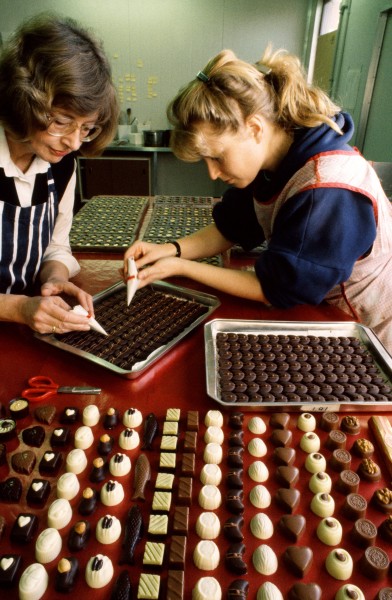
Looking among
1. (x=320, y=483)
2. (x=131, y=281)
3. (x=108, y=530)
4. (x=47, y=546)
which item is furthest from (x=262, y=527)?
(x=131, y=281)

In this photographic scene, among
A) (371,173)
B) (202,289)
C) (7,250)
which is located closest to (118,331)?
(202,289)

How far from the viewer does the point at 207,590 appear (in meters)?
0.65

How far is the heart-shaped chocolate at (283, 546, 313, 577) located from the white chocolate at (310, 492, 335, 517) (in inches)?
3.4

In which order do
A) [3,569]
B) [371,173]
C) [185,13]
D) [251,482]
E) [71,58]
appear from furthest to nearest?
[185,13], [371,173], [71,58], [251,482], [3,569]

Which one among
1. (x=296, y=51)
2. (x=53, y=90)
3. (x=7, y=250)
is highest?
(x=296, y=51)

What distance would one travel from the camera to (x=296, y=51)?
6.10 m

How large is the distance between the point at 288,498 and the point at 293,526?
0.06 meters

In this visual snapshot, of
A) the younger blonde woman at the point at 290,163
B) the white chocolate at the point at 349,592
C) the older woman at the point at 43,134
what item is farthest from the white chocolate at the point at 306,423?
the older woman at the point at 43,134

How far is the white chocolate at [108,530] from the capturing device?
729mm

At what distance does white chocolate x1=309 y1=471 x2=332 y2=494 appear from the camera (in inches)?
32.7

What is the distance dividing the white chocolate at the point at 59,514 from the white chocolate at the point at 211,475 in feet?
0.88

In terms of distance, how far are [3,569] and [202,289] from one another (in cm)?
118

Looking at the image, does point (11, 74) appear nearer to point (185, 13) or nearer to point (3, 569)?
point (3, 569)

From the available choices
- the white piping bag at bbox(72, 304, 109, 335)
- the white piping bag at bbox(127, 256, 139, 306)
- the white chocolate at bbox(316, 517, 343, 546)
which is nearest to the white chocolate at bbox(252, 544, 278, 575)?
the white chocolate at bbox(316, 517, 343, 546)
